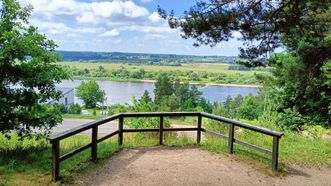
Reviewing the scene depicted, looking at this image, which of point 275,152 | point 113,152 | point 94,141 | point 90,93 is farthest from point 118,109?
point 90,93

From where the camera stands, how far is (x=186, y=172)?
5742 millimetres

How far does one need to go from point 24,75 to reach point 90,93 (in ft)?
165

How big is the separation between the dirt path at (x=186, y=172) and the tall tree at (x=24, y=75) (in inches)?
70.9

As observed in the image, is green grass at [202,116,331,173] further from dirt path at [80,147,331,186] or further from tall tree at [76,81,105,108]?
tall tree at [76,81,105,108]

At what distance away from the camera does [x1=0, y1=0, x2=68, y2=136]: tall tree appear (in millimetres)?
6273

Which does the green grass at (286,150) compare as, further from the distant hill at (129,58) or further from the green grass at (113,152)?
the distant hill at (129,58)

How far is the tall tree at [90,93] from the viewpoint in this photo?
54.6 meters

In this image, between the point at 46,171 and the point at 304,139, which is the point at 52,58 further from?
the point at 304,139

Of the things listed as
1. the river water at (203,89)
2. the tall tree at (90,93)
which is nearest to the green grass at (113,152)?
the river water at (203,89)

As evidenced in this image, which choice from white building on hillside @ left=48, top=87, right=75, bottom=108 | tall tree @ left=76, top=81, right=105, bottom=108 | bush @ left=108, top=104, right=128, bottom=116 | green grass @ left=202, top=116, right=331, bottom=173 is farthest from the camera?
tall tree @ left=76, top=81, right=105, bottom=108

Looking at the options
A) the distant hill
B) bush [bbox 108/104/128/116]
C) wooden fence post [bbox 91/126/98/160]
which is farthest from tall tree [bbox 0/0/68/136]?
the distant hill

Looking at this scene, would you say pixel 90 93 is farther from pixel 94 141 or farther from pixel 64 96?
pixel 94 141

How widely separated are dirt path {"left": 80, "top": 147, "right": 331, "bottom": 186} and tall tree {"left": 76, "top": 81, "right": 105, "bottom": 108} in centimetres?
4731

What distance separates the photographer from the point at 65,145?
773cm
